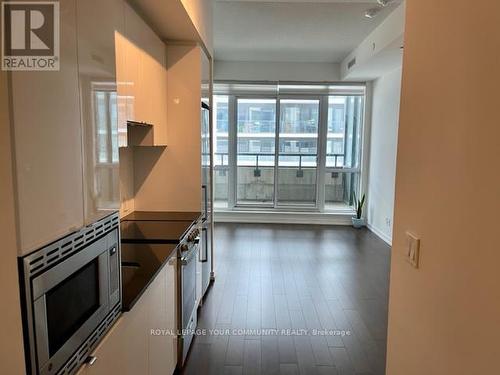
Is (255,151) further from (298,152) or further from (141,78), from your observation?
(141,78)

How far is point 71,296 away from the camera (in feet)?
3.49

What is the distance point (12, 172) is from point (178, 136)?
7.88ft

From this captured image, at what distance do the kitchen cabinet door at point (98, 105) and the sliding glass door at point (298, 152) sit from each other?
5.90 metres

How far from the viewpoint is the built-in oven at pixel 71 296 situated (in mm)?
868

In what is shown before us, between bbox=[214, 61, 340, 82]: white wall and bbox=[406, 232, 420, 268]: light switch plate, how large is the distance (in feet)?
19.0

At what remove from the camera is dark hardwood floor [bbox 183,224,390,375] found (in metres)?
2.61

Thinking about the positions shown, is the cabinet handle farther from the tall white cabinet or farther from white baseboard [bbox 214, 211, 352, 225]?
white baseboard [bbox 214, 211, 352, 225]

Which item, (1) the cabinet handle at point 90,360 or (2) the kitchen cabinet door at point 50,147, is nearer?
(2) the kitchen cabinet door at point 50,147

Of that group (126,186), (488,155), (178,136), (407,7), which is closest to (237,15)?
(178,136)

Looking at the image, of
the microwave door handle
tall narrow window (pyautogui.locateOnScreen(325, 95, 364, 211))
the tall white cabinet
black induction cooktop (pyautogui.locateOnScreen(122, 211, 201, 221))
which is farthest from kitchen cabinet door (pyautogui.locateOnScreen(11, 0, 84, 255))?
tall narrow window (pyautogui.locateOnScreen(325, 95, 364, 211))

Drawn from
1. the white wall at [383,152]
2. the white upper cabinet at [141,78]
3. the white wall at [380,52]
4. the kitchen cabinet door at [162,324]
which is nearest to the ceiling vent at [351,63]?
the white wall at [380,52]

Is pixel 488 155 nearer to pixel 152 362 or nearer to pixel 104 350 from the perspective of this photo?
pixel 104 350

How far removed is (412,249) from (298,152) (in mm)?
5855

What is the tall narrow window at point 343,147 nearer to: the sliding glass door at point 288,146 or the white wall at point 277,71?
the sliding glass door at point 288,146
